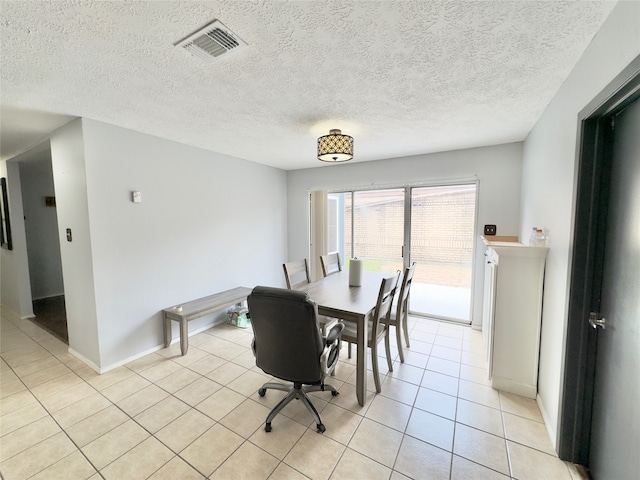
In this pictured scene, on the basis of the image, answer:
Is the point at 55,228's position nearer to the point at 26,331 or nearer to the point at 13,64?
the point at 26,331

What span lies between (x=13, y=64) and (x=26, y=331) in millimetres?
3586

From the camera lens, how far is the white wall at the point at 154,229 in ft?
8.28

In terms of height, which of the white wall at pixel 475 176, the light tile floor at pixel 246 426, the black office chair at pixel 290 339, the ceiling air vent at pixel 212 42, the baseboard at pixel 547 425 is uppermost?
the ceiling air vent at pixel 212 42

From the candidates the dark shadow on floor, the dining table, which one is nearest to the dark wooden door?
the dining table

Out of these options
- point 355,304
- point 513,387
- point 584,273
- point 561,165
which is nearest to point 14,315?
point 355,304

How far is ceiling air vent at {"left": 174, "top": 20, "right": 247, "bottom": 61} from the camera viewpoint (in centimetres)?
126

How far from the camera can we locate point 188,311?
2949mm

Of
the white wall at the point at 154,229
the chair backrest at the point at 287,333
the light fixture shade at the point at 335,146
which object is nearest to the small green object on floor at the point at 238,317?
the white wall at the point at 154,229

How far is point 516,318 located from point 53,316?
5.99 metres

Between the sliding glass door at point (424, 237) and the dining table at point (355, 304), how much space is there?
4.38 ft

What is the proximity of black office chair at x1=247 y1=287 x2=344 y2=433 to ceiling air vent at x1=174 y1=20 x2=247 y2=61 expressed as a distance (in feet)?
4.45

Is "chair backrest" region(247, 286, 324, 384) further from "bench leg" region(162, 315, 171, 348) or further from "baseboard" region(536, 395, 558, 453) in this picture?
"bench leg" region(162, 315, 171, 348)

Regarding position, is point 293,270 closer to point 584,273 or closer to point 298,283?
point 298,283

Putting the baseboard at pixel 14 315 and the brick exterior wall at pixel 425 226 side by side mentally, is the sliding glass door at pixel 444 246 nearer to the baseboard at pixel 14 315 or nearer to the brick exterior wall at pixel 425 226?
the brick exterior wall at pixel 425 226
